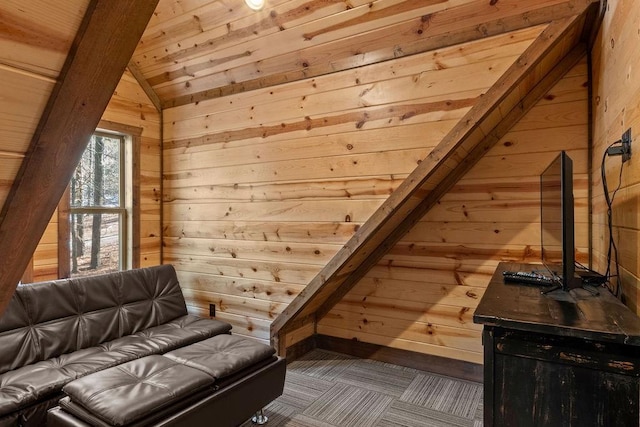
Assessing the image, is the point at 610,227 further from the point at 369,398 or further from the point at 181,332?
the point at 181,332

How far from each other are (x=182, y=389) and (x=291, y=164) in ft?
5.30

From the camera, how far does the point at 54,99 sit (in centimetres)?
74

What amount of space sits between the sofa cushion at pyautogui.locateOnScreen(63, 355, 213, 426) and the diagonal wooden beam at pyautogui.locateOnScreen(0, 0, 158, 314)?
3.12 feet

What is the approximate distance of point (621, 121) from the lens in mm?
1510

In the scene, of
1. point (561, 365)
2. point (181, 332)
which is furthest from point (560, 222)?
point (181, 332)

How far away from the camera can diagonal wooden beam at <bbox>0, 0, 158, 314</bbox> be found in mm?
717

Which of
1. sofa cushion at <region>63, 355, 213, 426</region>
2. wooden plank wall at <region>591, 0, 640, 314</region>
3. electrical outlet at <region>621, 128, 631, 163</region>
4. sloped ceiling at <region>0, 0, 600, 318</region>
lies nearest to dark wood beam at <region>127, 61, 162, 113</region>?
sloped ceiling at <region>0, 0, 600, 318</region>

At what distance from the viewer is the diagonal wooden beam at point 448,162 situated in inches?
75.2

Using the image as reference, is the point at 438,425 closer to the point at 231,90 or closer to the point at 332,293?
the point at 332,293

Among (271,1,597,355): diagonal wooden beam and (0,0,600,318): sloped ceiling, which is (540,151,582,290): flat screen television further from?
(0,0,600,318): sloped ceiling

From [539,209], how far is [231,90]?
8.24ft

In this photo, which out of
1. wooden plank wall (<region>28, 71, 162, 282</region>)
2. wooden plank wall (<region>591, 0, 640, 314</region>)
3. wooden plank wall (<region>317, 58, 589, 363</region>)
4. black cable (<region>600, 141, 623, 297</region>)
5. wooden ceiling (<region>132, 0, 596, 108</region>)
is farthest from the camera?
wooden plank wall (<region>28, 71, 162, 282</region>)

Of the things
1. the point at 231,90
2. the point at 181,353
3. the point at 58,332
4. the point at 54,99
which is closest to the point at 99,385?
the point at 181,353

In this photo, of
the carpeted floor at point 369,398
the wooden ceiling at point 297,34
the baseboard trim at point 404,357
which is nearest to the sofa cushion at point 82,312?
the carpeted floor at point 369,398
